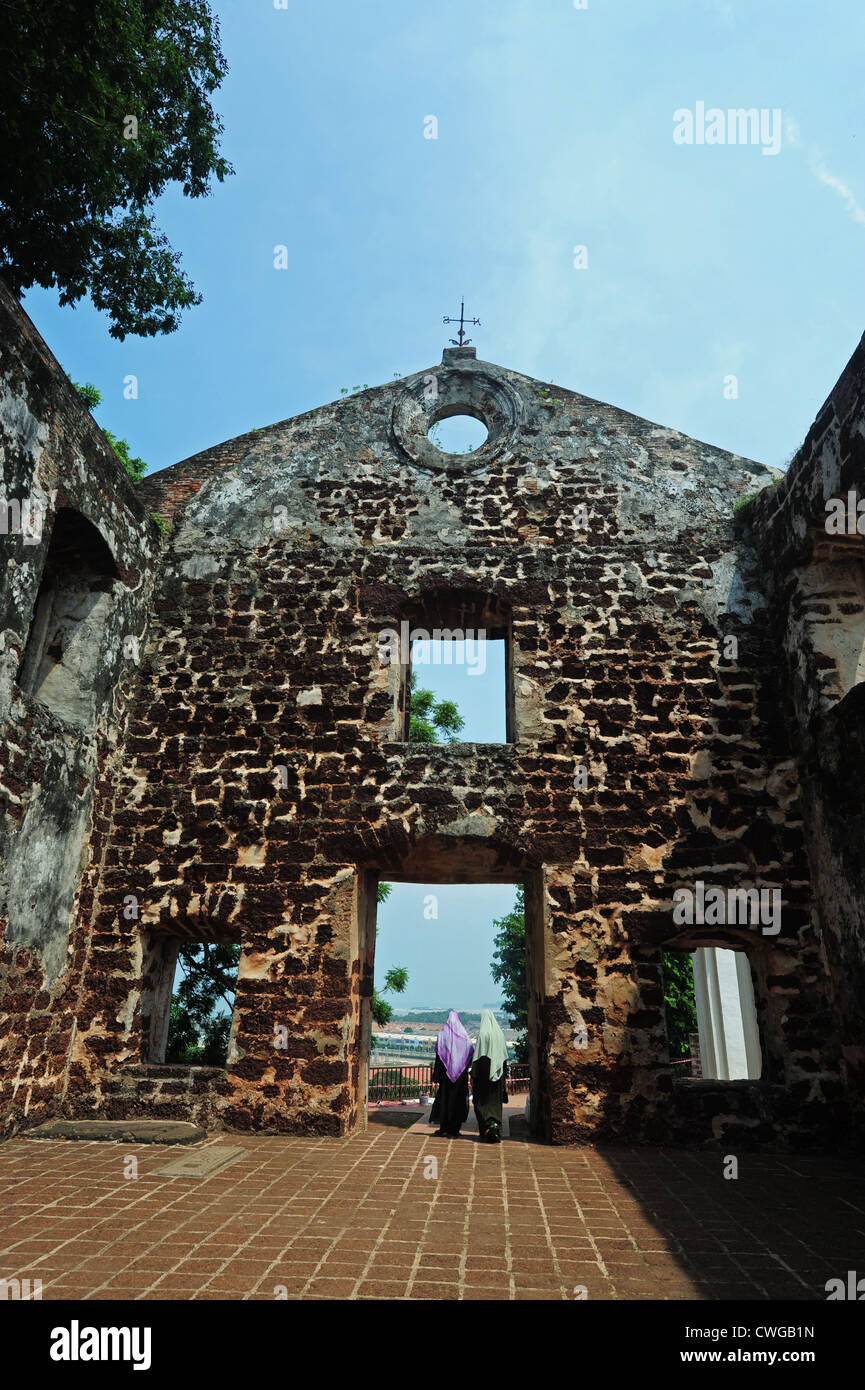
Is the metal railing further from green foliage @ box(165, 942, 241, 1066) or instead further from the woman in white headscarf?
the woman in white headscarf

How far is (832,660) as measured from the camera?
729cm

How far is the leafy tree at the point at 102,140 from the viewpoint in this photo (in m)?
6.59

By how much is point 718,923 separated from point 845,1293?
3.63 meters

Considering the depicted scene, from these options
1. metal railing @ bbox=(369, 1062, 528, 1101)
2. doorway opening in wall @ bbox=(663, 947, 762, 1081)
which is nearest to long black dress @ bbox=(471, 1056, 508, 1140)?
doorway opening in wall @ bbox=(663, 947, 762, 1081)

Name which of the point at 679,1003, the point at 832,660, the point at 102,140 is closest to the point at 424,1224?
the point at 832,660

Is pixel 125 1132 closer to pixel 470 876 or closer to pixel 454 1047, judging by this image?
pixel 454 1047

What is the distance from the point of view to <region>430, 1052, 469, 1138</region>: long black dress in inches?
283

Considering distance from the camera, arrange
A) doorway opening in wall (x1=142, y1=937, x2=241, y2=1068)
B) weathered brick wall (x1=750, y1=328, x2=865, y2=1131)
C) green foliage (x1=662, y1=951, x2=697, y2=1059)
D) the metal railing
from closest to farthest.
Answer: weathered brick wall (x1=750, y1=328, x2=865, y2=1131), doorway opening in wall (x1=142, y1=937, x2=241, y2=1068), the metal railing, green foliage (x1=662, y1=951, x2=697, y2=1059)

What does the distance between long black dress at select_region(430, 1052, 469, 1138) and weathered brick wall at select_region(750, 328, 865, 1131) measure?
A: 3217mm

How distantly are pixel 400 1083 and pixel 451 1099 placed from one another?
29.3 ft

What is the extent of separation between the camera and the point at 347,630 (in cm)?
814

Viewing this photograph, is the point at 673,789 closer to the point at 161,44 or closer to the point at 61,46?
the point at 61,46

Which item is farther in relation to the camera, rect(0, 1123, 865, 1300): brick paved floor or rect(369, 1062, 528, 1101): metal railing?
rect(369, 1062, 528, 1101): metal railing

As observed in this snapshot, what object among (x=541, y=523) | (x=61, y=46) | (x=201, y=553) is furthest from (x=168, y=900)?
(x=61, y=46)
